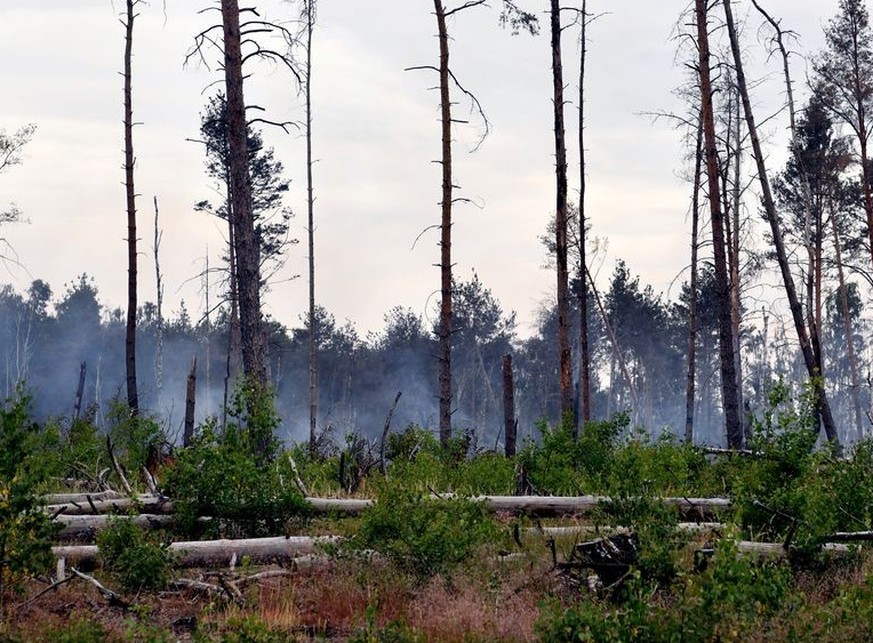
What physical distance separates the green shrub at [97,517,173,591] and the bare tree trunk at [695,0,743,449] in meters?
12.0

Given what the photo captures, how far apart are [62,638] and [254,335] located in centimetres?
774

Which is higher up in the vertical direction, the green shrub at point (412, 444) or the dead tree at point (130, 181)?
the dead tree at point (130, 181)

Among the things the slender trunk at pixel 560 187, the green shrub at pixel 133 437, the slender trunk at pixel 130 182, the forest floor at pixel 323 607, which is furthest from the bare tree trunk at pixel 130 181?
the forest floor at pixel 323 607

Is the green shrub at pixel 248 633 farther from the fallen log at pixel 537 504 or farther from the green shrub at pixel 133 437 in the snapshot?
the green shrub at pixel 133 437

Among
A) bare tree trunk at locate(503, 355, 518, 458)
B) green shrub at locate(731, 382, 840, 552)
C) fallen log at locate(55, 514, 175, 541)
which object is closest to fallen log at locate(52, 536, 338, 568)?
fallen log at locate(55, 514, 175, 541)

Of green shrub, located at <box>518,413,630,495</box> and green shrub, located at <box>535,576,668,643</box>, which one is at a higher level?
green shrub, located at <box>518,413,630,495</box>

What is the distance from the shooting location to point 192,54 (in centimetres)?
1440

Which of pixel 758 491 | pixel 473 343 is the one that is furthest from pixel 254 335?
pixel 473 343

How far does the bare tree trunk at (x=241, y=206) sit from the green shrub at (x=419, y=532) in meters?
5.23

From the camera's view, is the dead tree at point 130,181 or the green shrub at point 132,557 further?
the dead tree at point 130,181

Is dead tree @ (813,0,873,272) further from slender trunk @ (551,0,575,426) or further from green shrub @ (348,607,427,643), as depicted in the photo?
green shrub @ (348,607,427,643)

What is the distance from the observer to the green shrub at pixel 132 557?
7.86 m

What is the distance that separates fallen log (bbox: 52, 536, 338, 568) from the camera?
849 centimetres

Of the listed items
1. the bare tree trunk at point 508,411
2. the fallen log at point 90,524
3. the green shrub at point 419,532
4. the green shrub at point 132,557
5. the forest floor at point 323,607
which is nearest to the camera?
the forest floor at point 323,607
